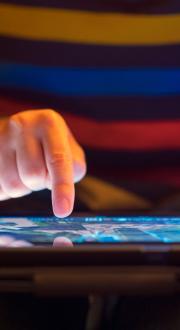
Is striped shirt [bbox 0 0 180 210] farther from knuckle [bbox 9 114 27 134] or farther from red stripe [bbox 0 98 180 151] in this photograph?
knuckle [bbox 9 114 27 134]

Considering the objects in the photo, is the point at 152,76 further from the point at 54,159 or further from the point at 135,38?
the point at 54,159

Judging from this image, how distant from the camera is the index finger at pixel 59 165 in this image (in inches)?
16.4

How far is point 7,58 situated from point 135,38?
159mm

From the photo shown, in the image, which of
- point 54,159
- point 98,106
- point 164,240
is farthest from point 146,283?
point 98,106

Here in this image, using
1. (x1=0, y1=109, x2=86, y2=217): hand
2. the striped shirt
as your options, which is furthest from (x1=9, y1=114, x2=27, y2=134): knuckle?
the striped shirt

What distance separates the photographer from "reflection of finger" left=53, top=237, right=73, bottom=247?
322mm

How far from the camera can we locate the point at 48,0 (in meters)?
0.65

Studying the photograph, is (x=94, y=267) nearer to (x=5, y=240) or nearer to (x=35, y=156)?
(x=5, y=240)

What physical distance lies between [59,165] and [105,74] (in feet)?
0.83

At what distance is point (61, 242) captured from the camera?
0.33 metres

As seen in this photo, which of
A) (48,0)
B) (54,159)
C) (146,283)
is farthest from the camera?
(48,0)

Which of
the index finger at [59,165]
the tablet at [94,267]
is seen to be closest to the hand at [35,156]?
the index finger at [59,165]

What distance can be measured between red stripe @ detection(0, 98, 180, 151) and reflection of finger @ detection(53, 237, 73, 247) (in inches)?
12.8

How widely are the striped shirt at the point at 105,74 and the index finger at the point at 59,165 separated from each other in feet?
0.58
